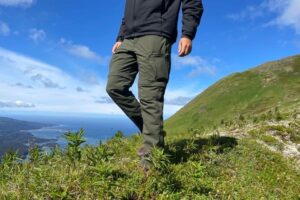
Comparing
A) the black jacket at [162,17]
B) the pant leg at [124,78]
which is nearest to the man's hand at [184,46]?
the black jacket at [162,17]

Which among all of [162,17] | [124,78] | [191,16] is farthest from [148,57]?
[191,16]

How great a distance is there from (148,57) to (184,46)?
0.72m

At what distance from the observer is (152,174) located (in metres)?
6.77

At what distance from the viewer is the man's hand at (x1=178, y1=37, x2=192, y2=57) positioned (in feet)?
25.1

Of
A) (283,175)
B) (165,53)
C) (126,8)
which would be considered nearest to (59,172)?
(165,53)

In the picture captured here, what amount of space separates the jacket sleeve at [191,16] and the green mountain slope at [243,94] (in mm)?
57112

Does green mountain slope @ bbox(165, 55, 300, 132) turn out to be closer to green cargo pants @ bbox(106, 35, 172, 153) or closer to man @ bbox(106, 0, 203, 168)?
man @ bbox(106, 0, 203, 168)

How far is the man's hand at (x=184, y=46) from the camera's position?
7.66 meters

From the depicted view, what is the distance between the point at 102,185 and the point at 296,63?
84315mm

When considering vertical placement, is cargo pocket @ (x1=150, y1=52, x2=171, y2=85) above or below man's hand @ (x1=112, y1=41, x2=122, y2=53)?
below

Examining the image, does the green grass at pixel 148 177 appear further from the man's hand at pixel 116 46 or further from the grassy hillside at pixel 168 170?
the man's hand at pixel 116 46

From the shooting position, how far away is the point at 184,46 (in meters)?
7.68

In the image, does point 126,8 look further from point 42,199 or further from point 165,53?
point 42,199

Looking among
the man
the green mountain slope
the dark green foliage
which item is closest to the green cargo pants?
the man
